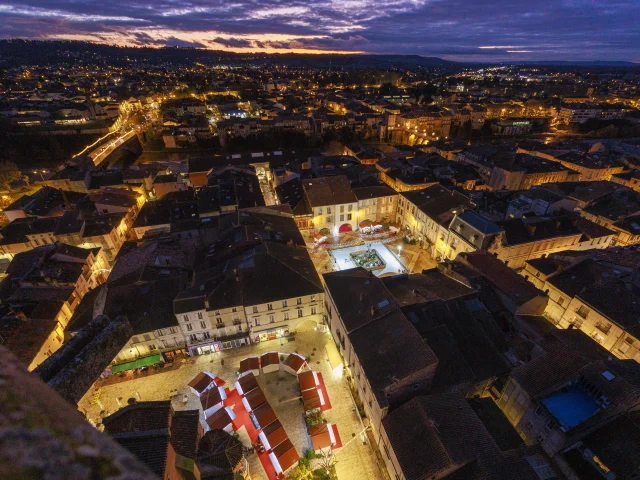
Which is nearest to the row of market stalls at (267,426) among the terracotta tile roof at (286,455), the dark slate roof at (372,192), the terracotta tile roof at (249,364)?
the terracotta tile roof at (286,455)

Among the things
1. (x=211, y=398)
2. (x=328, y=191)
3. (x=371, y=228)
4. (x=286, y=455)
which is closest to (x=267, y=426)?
(x=286, y=455)

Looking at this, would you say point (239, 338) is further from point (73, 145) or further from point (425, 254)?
point (73, 145)

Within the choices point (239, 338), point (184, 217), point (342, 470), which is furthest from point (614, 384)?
point (184, 217)

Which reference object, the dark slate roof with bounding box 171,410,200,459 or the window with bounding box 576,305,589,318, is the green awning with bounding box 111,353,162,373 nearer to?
the dark slate roof with bounding box 171,410,200,459

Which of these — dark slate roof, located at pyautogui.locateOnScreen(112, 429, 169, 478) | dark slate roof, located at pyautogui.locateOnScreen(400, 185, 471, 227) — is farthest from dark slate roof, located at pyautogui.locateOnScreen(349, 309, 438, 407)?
dark slate roof, located at pyautogui.locateOnScreen(400, 185, 471, 227)

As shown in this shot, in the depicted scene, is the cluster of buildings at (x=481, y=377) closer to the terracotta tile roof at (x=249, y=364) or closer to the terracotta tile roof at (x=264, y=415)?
the terracotta tile roof at (x=264, y=415)

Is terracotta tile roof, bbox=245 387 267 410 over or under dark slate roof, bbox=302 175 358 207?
under

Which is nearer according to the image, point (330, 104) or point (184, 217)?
point (184, 217)
